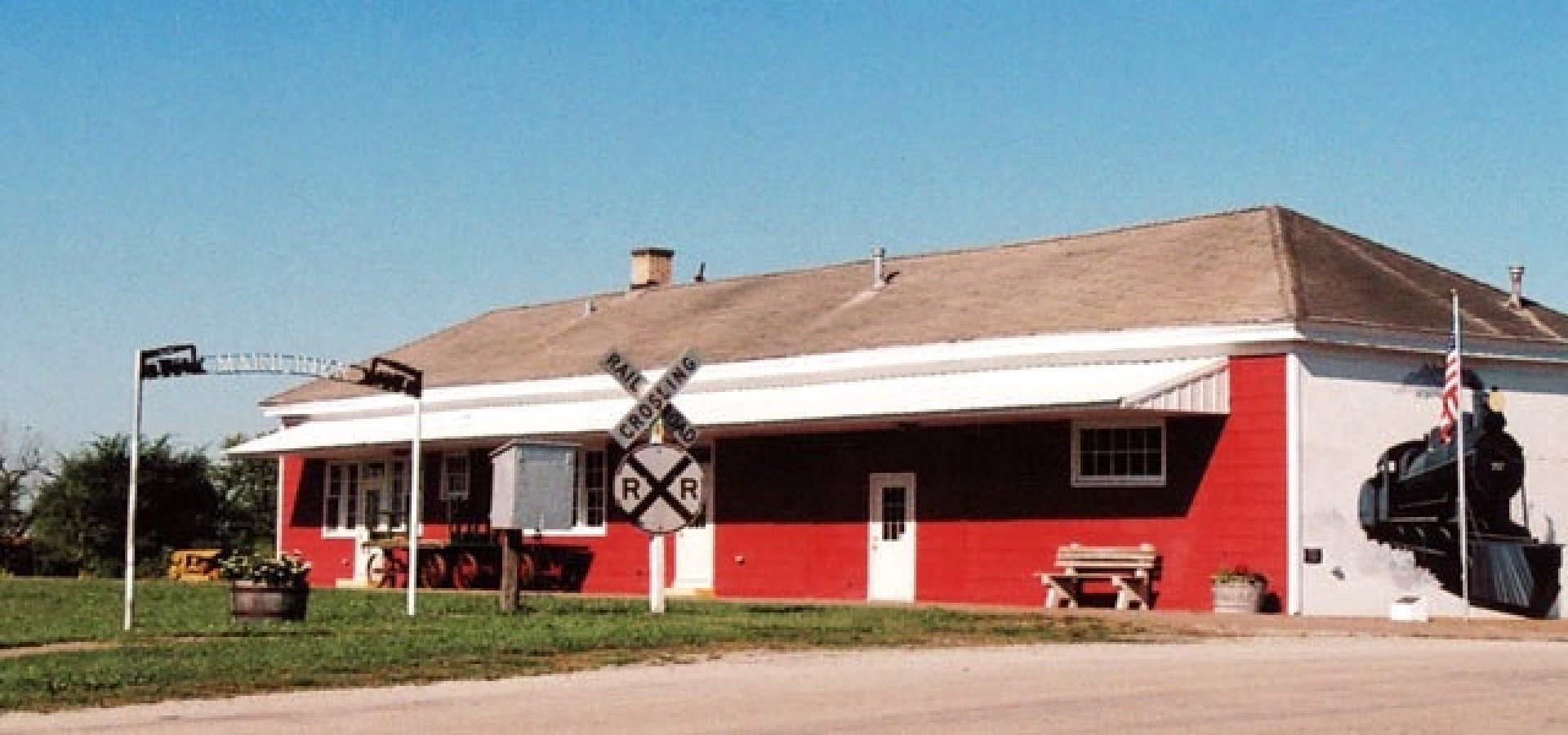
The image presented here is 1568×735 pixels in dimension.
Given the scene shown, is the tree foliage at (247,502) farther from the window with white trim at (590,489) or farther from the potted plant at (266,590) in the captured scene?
the potted plant at (266,590)

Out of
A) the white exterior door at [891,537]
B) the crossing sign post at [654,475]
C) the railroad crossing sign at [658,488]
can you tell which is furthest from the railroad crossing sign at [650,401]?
the white exterior door at [891,537]

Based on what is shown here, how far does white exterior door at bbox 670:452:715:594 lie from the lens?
35.2 meters

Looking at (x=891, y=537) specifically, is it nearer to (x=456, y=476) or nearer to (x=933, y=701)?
(x=456, y=476)

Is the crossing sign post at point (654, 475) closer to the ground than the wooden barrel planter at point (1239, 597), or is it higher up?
higher up

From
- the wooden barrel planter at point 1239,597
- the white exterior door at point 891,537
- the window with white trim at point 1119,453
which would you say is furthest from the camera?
the white exterior door at point 891,537

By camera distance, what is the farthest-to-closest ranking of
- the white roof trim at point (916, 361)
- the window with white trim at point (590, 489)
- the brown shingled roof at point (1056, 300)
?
the window with white trim at point (590, 489) < the brown shingled roof at point (1056, 300) < the white roof trim at point (916, 361)

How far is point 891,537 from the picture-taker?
3275 cm

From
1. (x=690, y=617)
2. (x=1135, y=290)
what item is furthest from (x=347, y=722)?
(x=1135, y=290)

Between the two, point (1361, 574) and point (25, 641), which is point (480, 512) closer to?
point (1361, 574)

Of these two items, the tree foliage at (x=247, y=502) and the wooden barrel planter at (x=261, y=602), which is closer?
the wooden barrel planter at (x=261, y=602)

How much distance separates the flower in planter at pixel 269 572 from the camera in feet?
69.6

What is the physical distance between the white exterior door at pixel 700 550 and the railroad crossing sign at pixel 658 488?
14.8m

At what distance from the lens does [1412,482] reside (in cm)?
2909

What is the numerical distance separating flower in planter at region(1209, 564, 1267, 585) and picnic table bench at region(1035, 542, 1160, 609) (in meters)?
1.10
